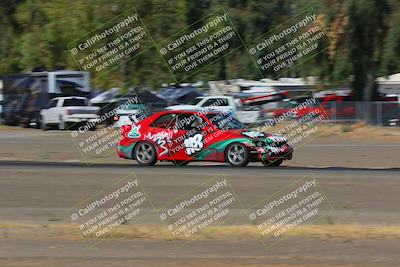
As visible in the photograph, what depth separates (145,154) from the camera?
2155 cm

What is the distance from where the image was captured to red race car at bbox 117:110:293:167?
20875 millimetres

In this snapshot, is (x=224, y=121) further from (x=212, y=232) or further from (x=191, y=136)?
(x=212, y=232)

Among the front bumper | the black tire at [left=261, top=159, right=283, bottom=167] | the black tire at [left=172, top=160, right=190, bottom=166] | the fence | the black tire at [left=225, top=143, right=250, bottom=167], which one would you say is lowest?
the fence

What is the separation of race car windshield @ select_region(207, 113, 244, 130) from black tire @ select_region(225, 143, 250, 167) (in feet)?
1.70

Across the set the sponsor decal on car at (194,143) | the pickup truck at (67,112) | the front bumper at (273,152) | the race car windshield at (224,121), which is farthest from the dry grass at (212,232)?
the pickup truck at (67,112)

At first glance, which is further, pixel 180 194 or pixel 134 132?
pixel 134 132

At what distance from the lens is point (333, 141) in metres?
33.6

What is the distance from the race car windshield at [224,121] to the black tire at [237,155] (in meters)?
0.52

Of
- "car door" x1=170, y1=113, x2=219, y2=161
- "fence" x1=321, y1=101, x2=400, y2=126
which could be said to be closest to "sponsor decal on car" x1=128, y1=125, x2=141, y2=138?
"car door" x1=170, y1=113, x2=219, y2=161

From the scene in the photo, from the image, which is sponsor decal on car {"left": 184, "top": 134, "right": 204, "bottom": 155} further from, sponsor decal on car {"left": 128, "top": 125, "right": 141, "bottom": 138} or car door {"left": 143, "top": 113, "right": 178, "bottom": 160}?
sponsor decal on car {"left": 128, "top": 125, "right": 141, "bottom": 138}

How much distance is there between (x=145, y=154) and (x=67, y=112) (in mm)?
19598

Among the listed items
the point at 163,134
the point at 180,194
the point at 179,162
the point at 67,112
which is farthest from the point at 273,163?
the point at 67,112

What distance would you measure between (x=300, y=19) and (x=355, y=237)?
32.5 meters

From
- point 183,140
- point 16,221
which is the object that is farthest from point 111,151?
point 16,221
